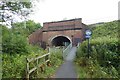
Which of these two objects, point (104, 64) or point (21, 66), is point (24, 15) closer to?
point (21, 66)

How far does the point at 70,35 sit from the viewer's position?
1163 inches

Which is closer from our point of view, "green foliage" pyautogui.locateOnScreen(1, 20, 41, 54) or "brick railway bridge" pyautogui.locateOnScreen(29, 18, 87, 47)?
"green foliage" pyautogui.locateOnScreen(1, 20, 41, 54)

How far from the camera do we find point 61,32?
30781 mm

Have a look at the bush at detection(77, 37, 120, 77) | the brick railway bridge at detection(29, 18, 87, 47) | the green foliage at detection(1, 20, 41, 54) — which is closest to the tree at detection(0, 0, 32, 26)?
the green foliage at detection(1, 20, 41, 54)

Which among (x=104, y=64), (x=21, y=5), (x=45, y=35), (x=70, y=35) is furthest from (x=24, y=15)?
(x=45, y=35)

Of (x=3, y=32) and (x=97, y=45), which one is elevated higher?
(x=3, y=32)

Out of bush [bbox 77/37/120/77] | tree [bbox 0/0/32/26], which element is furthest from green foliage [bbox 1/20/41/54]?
bush [bbox 77/37/120/77]

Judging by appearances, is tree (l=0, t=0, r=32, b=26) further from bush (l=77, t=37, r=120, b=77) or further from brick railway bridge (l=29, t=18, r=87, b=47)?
brick railway bridge (l=29, t=18, r=87, b=47)

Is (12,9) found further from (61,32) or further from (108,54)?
(61,32)

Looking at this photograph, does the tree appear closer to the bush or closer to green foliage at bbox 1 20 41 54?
green foliage at bbox 1 20 41 54

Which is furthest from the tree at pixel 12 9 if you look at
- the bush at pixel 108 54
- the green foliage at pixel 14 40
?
the bush at pixel 108 54

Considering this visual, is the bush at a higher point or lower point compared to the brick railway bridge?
lower

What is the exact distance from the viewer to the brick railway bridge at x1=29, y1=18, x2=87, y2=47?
28.7 m

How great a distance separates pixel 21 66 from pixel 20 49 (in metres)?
4.26
